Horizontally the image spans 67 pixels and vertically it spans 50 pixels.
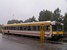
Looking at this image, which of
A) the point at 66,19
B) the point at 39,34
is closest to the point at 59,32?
the point at 39,34

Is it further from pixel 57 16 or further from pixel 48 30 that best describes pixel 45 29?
pixel 57 16

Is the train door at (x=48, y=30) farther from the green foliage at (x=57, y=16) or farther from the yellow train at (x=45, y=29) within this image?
the green foliage at (x=57, y=16)

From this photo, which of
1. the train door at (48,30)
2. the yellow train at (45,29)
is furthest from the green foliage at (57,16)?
the train door at (48,30)

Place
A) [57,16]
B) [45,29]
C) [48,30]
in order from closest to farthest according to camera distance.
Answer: [48,30] → [45,29] → [57,16]

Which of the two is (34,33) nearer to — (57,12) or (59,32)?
(59,32)

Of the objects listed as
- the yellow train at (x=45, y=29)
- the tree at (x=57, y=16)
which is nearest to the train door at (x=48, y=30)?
the yellow train at (x=45, y=29)

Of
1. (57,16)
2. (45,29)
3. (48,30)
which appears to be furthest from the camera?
(57,16)

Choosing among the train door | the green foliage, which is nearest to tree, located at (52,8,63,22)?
the green foliage

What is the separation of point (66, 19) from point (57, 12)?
29.8 ft

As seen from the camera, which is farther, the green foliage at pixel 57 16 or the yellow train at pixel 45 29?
the green foliage at pixel 57 16

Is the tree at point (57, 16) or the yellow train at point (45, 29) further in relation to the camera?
the tree at point (57, 16)

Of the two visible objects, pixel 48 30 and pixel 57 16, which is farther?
pixel 57 16

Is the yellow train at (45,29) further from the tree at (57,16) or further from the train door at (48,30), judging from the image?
the tree at (57,16)

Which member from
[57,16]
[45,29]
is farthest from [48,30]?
[57,16]
